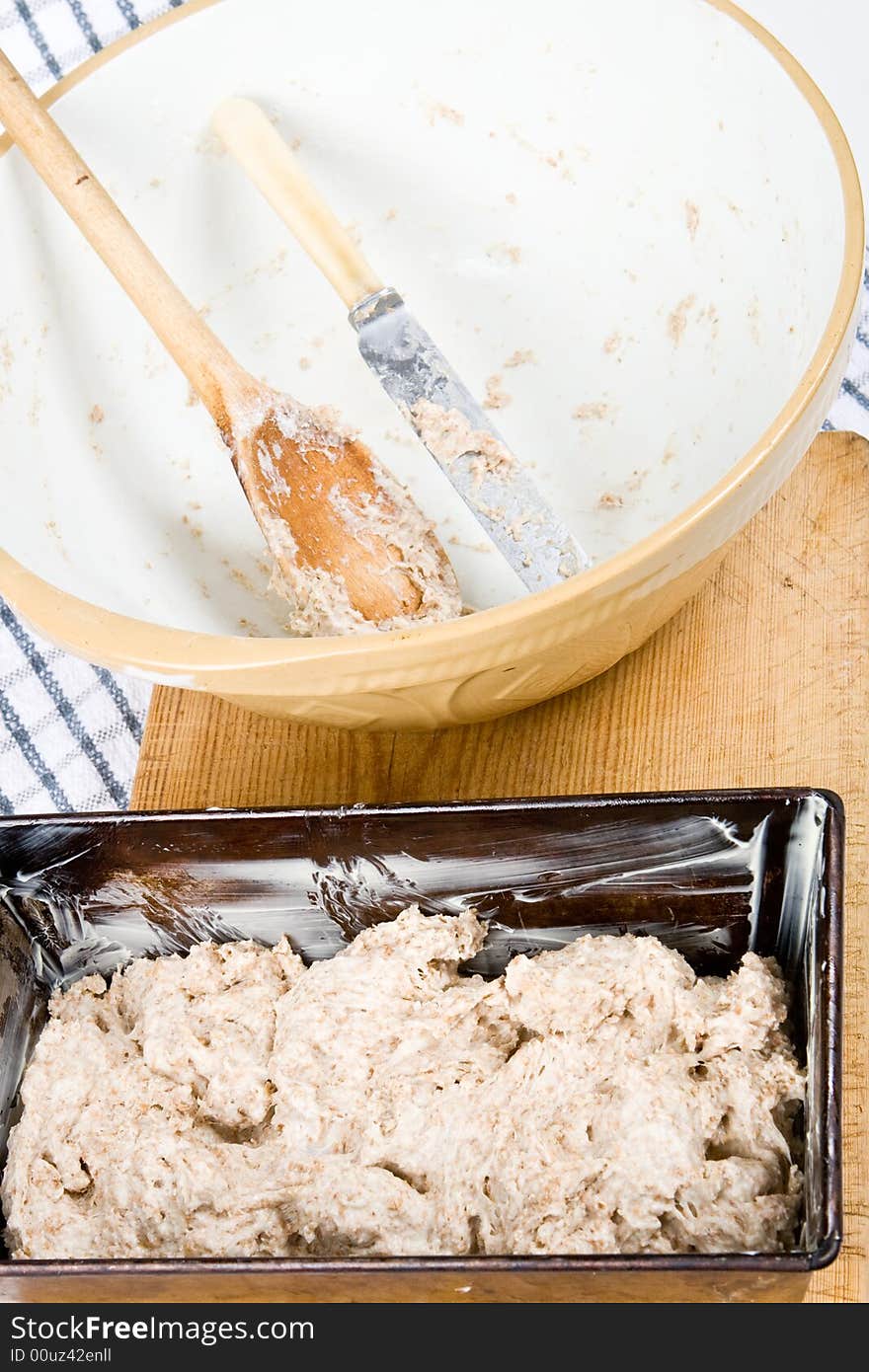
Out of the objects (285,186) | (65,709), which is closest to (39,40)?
(285,186)

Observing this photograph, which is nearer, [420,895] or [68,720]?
[420,895]

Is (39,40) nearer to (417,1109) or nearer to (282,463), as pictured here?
(282,463)

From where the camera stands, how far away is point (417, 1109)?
78 centimetres

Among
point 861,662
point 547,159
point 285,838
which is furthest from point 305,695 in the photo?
point 547,159

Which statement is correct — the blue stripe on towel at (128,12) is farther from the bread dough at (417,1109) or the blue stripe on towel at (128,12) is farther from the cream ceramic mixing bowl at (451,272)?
the bread dough at (417,1109)

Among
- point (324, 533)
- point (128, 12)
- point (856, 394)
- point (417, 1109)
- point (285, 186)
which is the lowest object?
point (856, 394)

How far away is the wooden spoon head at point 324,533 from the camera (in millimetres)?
951

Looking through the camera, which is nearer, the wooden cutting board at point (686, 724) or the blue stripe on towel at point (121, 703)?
the wooden cutting board at point (686, 724)

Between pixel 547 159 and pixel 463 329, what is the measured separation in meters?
0.16

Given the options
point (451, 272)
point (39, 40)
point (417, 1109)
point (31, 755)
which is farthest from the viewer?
point (39, 40)

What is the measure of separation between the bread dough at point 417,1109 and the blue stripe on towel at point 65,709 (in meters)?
0.41

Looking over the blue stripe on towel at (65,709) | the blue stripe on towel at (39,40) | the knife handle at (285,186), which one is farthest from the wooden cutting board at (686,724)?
the blue stripe on towel at (39,40)

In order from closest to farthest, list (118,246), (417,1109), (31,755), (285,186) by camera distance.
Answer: (417,1109), (118,246), (285,186), (31,755)

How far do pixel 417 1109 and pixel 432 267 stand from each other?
72 cm
